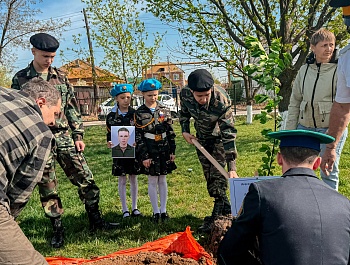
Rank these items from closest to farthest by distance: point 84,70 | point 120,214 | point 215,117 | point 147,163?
point 215,117 < point 147,163 < point 120,214 < point 84,70

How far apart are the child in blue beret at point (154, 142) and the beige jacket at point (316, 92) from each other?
1.52 meters

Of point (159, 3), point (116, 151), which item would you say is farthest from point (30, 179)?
point (159, 3)

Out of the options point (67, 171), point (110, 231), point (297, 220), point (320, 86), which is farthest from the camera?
point (110, 231)

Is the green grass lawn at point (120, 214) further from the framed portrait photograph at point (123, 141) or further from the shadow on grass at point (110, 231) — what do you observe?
the framed portrait photograph at point (123, 141)

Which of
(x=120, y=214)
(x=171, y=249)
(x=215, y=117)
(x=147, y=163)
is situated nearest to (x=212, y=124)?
(x=215, y=117)

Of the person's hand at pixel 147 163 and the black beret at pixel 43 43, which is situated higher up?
the black beret at pixel 43 43

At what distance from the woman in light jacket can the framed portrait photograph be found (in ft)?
6.37

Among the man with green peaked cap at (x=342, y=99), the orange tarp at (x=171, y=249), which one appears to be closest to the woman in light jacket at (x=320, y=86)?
the man with green peaked cap at (x=342, y=99)

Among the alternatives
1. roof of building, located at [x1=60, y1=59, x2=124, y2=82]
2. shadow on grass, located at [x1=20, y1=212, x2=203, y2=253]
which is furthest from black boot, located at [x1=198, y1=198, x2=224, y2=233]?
roof of building, located at [x1=60, y1=59, x2=124, y2=82]

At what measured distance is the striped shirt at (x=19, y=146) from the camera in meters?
1.81

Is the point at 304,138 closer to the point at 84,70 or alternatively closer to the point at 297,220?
the point at 297,220

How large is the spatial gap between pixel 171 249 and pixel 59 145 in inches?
63.3

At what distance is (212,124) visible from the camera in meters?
3.93

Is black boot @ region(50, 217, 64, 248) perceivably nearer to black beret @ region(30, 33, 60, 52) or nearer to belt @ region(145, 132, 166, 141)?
belt @ region(145, 132, 166, 141)
